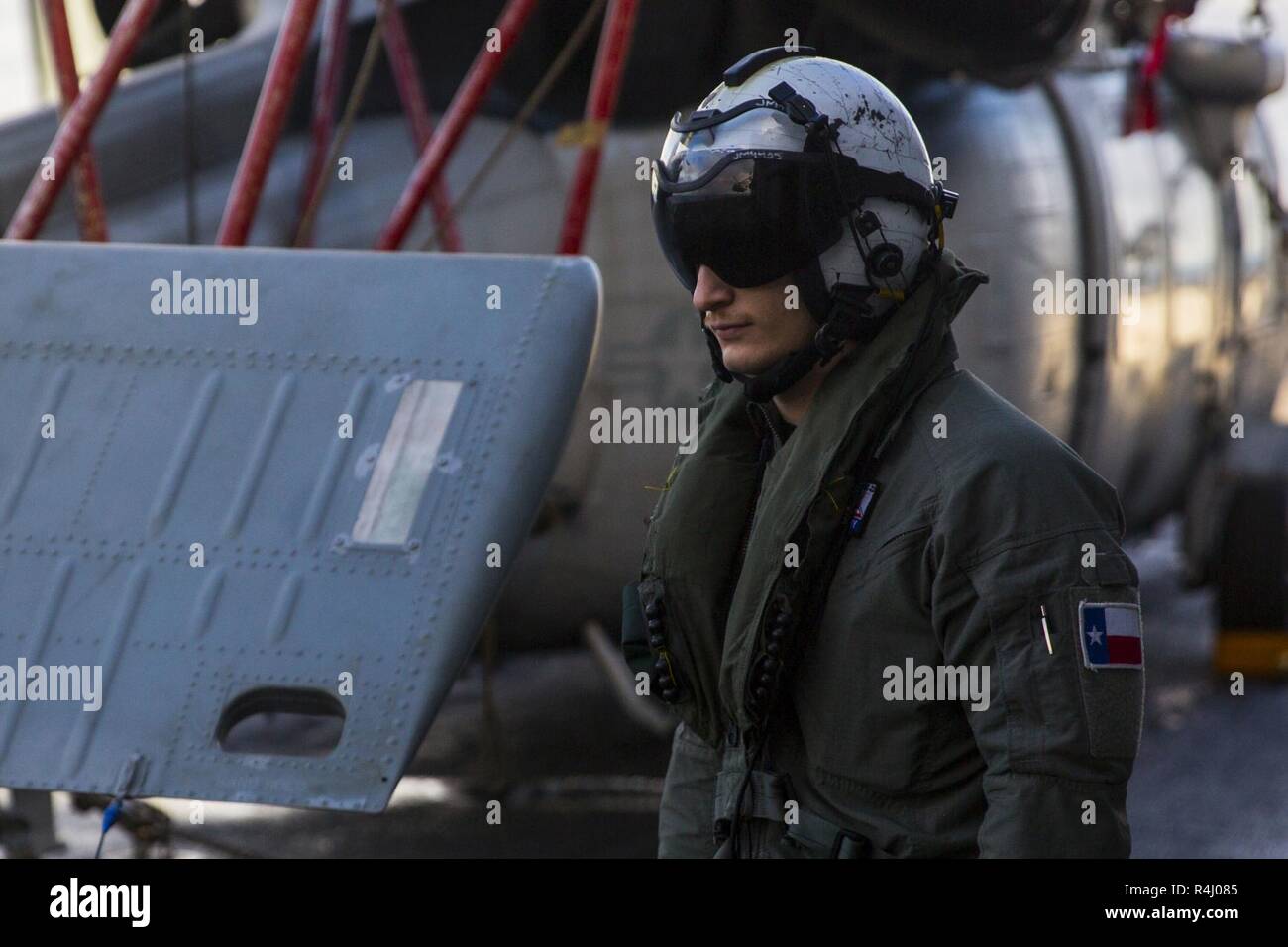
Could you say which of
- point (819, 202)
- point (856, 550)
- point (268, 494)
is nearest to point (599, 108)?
point (268, 494)

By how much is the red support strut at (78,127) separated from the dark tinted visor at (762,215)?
249 cm

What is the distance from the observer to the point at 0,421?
334cm

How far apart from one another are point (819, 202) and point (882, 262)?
12 centimetres

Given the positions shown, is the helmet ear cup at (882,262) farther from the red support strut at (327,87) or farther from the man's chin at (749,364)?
the red support strut at (327,87)

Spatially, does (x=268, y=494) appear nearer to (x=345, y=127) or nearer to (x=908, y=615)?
(x=908, y=615)

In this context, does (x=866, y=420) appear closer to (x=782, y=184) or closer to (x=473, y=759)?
(x=782, y=184)

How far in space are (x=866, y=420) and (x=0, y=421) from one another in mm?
2026

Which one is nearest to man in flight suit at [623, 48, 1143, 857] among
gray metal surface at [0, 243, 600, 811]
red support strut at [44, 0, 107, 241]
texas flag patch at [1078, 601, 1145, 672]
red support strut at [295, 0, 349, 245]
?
texas flag patch at [1078, 601, 1145, 672]

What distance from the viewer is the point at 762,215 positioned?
221 centimetres

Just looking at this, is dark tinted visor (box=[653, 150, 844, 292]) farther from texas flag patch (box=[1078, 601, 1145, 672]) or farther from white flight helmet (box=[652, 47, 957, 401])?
texas flag patch (box=[1078, 601, 1145, 672])

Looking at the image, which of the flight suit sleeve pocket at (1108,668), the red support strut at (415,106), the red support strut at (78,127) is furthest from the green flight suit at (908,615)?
the red support strut at (415,106)

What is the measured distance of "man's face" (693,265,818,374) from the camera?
2.22 m

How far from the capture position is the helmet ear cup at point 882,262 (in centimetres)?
219
